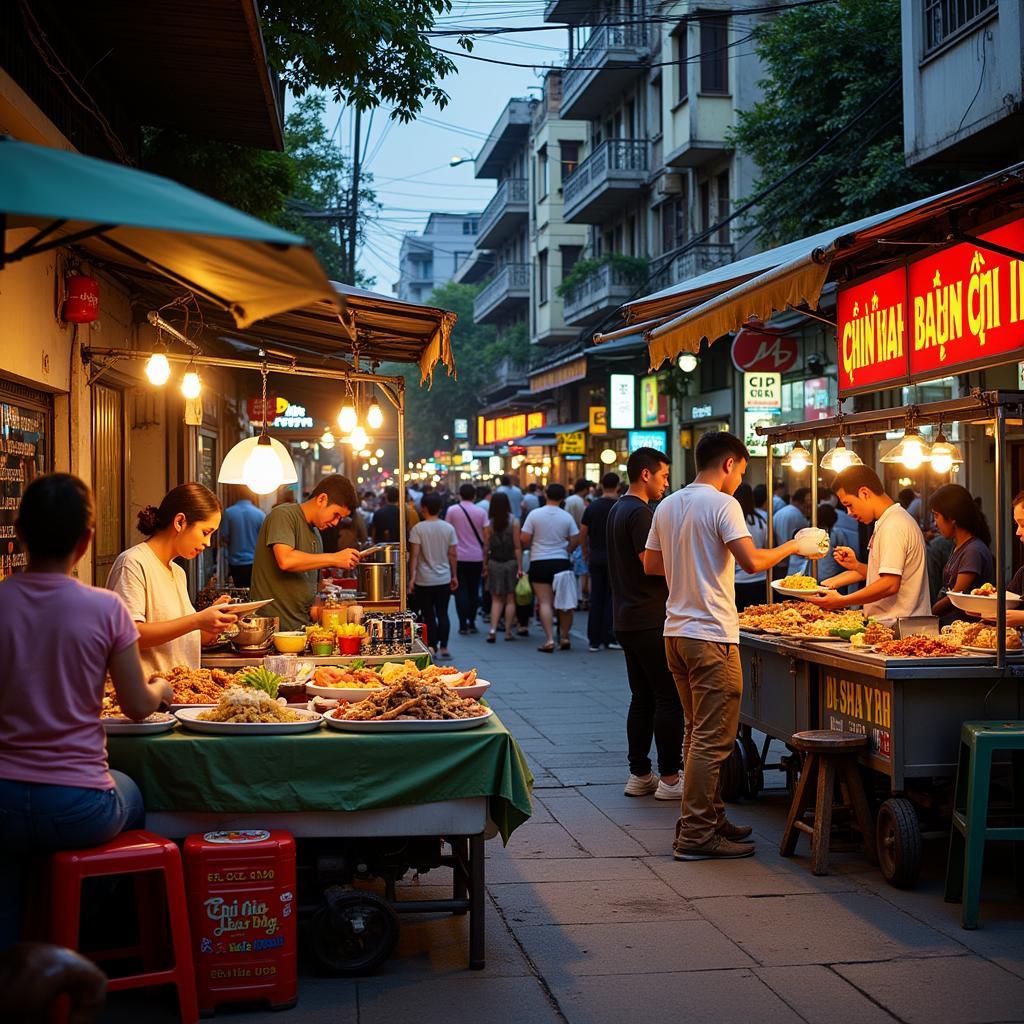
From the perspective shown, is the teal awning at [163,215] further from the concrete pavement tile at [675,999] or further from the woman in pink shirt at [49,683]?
the concrete pavement tile at [675,999]

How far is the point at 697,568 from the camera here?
7.30 m

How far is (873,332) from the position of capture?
27.5 ft

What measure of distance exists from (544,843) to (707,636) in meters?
1.60

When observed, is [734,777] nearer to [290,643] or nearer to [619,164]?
→ [290,643]

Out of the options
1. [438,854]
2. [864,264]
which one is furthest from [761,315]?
[438,854]

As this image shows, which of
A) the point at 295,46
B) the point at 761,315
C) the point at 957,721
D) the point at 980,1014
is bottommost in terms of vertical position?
the point at 980,1014

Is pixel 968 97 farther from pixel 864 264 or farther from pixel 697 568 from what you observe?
pixel 697 568

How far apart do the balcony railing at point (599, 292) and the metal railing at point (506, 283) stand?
12.0 meters

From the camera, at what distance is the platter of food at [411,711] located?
5.43 meters

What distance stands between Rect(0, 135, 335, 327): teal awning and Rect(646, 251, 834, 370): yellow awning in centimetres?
392

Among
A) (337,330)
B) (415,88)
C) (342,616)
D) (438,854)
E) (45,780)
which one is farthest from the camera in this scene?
(415,88)

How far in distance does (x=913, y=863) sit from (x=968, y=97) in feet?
35.1

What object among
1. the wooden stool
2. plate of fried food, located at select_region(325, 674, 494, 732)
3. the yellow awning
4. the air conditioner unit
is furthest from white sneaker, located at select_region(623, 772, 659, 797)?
the air conditioner unit

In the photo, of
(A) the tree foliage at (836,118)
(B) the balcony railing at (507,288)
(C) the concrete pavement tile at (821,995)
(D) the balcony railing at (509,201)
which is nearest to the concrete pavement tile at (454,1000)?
(C) the concrete pavement tile at (821,995)
